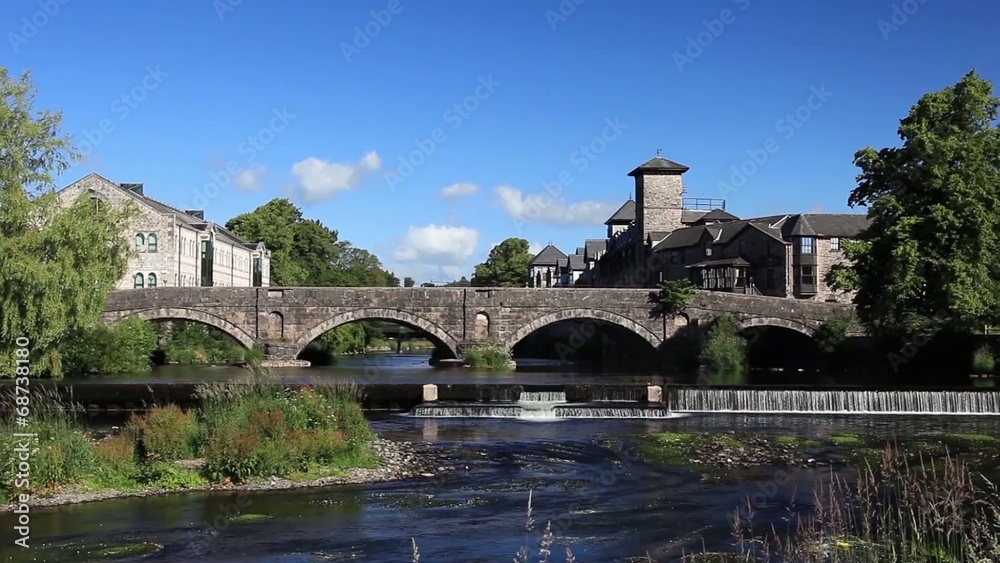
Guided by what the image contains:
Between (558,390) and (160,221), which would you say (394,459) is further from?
(160,221)

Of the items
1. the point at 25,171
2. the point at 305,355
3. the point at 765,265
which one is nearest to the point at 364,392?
the point at 25,171

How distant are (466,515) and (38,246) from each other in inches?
746

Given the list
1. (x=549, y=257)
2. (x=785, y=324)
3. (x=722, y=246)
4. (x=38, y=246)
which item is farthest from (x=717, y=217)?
(x=38, y=246)

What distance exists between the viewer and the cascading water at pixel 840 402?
2839 centimetres

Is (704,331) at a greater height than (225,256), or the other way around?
(225,256)

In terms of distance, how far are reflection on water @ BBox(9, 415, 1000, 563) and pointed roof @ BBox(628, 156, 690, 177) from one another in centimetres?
5819

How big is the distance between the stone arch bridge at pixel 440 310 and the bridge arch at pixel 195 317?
0.05 meters

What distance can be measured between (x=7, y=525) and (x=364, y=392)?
15.3 meters

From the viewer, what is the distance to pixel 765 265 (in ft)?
207

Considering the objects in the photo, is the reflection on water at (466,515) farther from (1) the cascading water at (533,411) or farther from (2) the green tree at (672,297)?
(2) the green tree at (672,297)

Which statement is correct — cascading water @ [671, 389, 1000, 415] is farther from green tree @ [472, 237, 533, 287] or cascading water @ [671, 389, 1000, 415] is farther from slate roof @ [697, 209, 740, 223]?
green tree @ [472, 237, 533, 287]

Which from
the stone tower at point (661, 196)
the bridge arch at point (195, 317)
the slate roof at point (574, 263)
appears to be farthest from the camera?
the slate roof at point (574, 263)

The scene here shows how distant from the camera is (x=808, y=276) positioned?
61469mm

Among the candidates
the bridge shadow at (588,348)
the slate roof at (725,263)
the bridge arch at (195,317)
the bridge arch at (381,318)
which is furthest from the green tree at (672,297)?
the bridge arch at (195,317)
